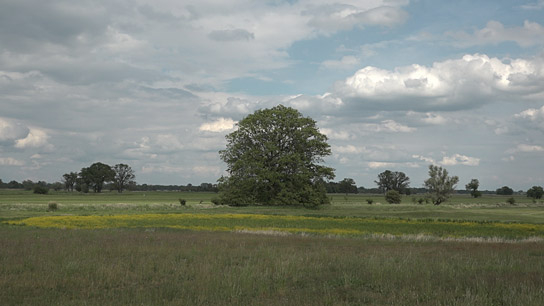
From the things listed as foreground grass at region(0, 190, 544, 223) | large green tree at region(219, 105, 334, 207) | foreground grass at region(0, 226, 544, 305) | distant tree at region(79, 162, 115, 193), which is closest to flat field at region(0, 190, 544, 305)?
foreground grass at region(0, 226, 544, 305)

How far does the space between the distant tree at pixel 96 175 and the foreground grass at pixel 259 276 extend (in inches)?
6286

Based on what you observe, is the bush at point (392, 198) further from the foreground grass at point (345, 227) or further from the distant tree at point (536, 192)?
the distant tree at point (536, 192)

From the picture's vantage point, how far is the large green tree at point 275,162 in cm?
6806

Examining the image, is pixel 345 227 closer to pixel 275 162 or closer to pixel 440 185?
pixel 275 162

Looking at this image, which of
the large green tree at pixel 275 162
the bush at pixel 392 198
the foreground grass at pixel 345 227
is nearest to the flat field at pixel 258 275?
the foreground grass at pixel 345 227

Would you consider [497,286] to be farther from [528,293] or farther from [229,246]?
[229,246]

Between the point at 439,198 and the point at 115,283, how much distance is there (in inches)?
3897

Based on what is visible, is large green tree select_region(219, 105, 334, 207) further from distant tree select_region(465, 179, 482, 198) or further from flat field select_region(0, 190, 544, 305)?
distant tree select_region(465, 179, 482, 198)

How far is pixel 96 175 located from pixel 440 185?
12472 cm

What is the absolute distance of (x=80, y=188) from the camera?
16538 cm

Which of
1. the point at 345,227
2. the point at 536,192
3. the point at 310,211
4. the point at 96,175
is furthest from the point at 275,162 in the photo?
the point at 536,192

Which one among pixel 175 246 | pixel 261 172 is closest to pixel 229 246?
pixel 175 246

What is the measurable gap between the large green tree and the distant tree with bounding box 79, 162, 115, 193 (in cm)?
11188

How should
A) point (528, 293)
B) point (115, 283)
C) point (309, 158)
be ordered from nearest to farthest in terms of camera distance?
point (528, 293) < point (115, 283) < point (309, 158)
